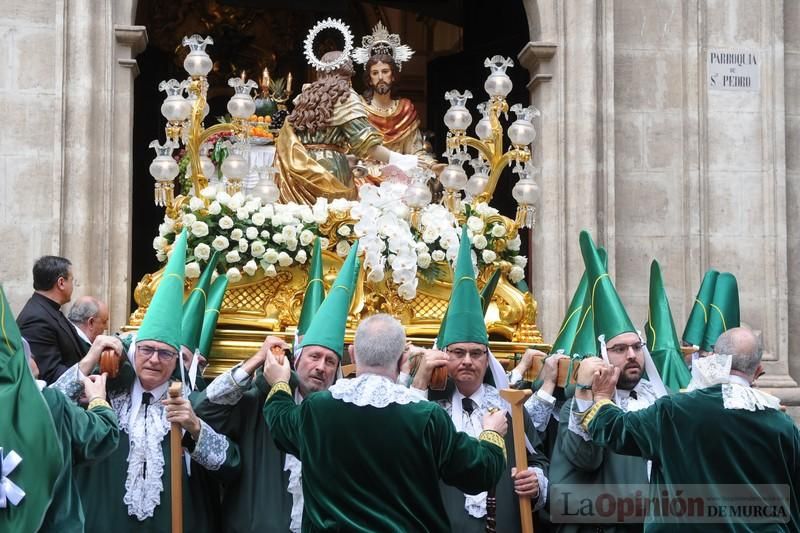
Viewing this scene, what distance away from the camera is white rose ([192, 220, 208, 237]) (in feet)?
25.2

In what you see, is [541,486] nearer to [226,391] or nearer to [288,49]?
[226,391]

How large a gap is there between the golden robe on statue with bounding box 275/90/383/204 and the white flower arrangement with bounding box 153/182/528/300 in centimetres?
38

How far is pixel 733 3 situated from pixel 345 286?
5.20 meters

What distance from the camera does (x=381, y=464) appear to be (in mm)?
5016

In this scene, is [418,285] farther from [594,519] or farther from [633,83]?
[633,83]

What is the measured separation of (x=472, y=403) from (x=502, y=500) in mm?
442

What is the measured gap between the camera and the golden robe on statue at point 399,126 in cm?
923

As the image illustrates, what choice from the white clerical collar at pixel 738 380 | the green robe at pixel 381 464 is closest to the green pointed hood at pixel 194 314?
the green robe at pixel 381 464

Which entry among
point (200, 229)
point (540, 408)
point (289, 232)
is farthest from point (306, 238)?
point (540, 408)

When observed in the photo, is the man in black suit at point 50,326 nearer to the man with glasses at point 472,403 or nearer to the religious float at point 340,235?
the religious float at point 340,235

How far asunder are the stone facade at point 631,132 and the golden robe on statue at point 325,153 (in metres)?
1.44

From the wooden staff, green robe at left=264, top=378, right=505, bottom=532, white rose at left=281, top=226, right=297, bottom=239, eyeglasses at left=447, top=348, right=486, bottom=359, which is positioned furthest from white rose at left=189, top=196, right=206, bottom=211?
A: green robe at left=264, top=378, right=505, bottom=532

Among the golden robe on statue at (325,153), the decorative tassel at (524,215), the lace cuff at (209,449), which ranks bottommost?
the lace cuff at (209,449)

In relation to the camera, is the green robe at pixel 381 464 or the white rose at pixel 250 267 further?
the white rose at pixel 250 267
